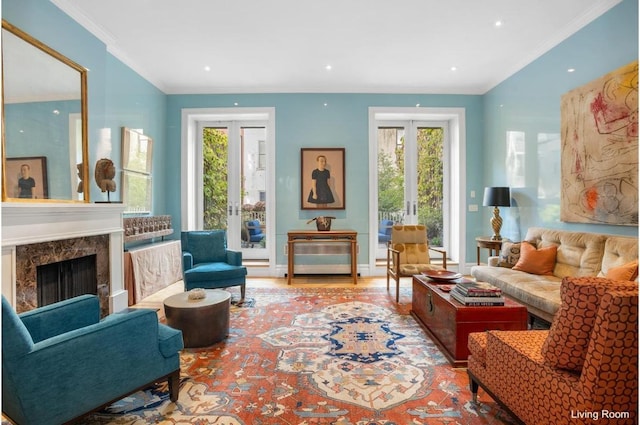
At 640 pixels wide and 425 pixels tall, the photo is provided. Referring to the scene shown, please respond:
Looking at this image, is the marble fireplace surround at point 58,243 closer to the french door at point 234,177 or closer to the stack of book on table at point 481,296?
the french door at point 234,177

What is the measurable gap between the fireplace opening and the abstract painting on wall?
5119 mm

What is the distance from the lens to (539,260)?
139 inches

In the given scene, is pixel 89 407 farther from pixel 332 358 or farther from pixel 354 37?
pixel 354 37

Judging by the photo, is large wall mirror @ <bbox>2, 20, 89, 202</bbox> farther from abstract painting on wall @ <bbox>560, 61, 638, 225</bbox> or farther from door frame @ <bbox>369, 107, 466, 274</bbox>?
abstract painting on wall @ <bbox>560, 61, 638, 225</bbox>

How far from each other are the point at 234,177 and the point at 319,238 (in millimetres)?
1966

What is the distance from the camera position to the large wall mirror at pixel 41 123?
2568 mm

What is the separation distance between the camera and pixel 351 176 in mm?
5562

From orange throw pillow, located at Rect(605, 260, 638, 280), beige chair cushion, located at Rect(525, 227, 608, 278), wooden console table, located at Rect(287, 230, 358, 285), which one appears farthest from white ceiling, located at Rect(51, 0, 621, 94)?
orange throw pillow, located at Rect(605, 260, 638, 280)

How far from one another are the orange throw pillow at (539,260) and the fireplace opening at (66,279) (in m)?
4.58

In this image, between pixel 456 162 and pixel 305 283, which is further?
pixel 456 162

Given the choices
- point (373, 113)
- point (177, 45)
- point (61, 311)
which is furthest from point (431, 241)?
point (61, 311)

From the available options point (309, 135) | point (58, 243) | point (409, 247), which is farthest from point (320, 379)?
point (309, 135)

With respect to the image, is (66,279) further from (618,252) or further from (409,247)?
(618,252)

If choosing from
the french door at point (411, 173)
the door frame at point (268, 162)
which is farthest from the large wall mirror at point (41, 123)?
the french door at point (411, 173)
